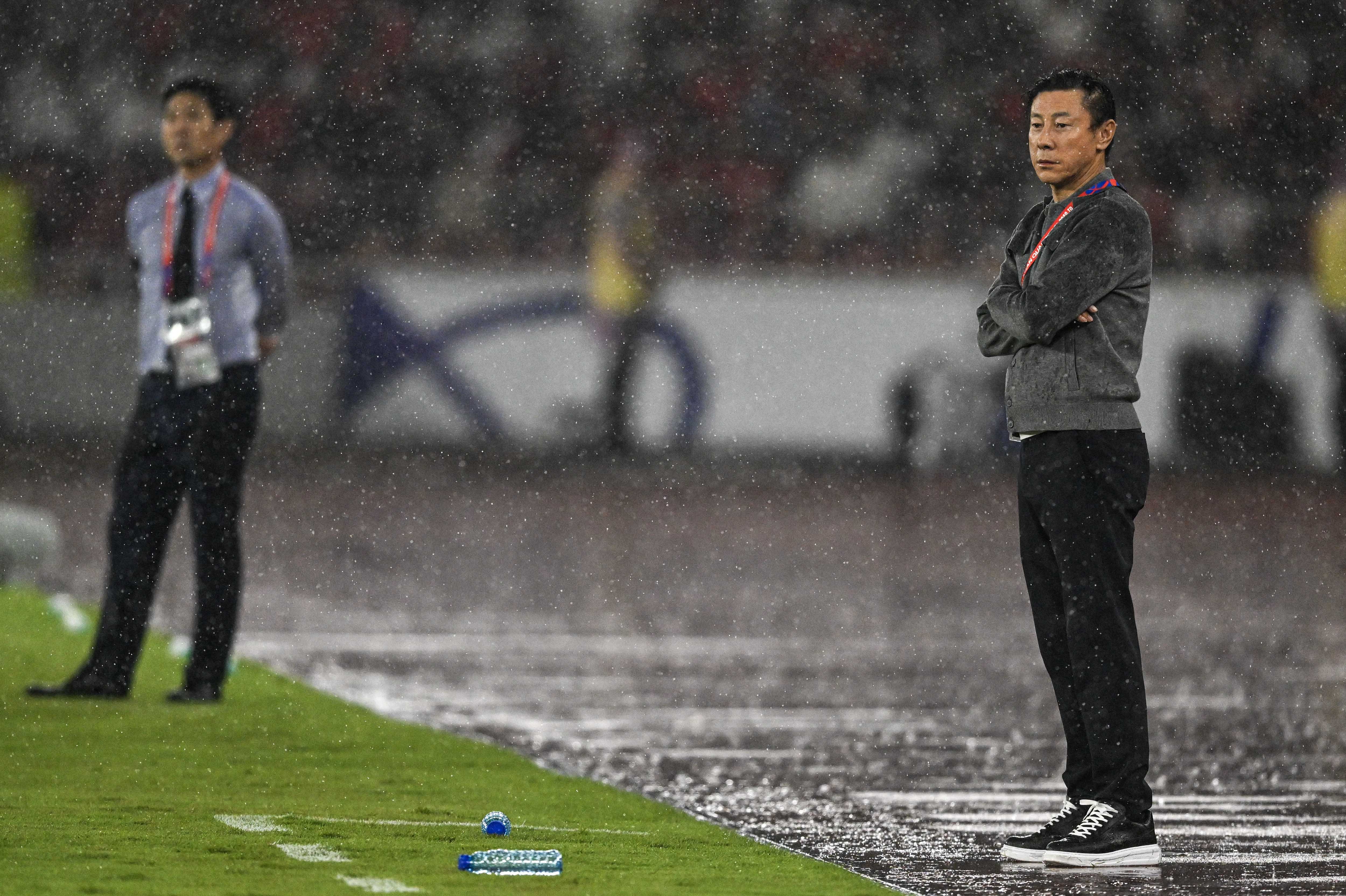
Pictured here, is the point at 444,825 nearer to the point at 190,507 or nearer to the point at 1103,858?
the point at 1103,858

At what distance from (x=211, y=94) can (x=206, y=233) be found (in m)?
0.48

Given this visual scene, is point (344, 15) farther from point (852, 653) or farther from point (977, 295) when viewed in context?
point (852, 653)

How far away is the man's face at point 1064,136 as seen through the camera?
5.25m

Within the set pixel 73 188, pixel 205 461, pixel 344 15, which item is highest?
pixel 344 15

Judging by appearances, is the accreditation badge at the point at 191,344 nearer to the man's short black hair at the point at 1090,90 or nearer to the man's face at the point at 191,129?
the man's face at the point at 191,129

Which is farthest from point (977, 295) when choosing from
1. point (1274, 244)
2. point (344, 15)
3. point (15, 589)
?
point (15, 589)

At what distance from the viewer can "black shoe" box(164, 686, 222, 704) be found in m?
7.95

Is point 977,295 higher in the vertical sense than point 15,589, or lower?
higher

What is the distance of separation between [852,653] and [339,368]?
14.2 metres

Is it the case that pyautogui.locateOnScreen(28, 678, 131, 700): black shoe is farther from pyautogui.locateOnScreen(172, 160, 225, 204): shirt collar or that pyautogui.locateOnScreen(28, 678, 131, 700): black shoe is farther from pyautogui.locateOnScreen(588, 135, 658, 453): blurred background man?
pyautogui.locateOnScreen(588, 135, 658, 453): blurred background man

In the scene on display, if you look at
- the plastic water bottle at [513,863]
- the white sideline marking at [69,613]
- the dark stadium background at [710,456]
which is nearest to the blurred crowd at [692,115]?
the dark stadium background at [710,456]

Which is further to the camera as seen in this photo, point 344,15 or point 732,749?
point 344,15

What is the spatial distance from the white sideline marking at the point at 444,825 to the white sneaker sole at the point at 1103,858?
39.2 inches

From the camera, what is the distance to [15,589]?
11750 millimetres
